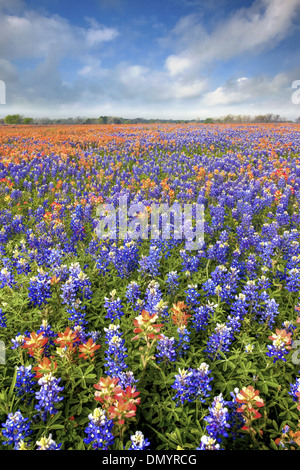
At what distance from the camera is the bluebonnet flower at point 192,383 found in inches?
88.0

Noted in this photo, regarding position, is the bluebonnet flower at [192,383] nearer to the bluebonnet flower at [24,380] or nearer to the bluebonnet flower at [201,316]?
the bluebonnet flower at [201,316]

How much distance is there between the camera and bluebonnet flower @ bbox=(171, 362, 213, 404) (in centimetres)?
223

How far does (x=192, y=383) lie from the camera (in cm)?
227

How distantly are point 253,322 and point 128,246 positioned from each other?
2143 mm

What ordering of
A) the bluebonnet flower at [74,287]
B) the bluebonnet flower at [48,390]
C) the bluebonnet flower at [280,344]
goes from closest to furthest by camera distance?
the bluebonnet flower at [48,390], the bluebonnet flower at [280,344], the bluebonnet flower at [74,287]

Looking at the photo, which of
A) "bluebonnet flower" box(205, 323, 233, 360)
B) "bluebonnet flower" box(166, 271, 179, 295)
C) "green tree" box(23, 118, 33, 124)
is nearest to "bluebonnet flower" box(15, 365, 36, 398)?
"bluebonnet flower" box(205, 323, 233, 360)

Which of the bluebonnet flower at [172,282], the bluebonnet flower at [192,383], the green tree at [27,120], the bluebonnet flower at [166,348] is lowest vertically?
the bluebonnet flower at [192,383]

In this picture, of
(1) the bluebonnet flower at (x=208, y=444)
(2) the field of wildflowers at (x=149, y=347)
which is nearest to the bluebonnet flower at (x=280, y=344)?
(2) the field of wildflowers at (x=149, y=347)

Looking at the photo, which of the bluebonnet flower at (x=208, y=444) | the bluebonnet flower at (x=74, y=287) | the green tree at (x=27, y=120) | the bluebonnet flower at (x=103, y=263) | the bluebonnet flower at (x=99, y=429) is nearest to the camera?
the bluebonnet flower at (x=208, y=444)

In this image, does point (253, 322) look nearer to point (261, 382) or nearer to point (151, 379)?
point (261, 382)

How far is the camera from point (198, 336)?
3.17 metres

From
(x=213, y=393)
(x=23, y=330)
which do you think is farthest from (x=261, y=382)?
(x=23, y=330)

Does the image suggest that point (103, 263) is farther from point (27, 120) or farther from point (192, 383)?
point (27, 120)

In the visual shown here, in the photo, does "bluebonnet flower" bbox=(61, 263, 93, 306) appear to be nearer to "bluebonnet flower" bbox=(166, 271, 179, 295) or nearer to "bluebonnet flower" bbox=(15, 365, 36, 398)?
"bluebonnet flower" bbox=(15, 365, 36, 398)
